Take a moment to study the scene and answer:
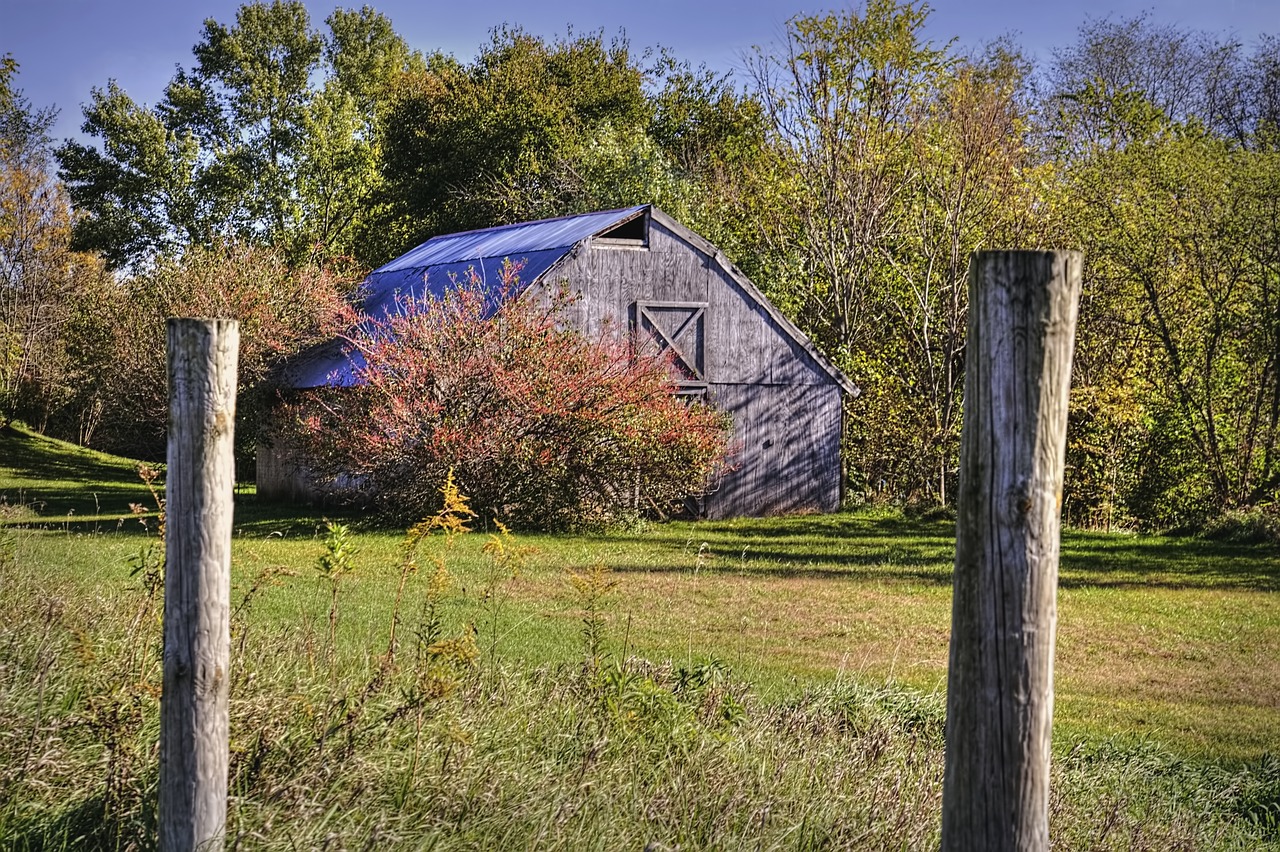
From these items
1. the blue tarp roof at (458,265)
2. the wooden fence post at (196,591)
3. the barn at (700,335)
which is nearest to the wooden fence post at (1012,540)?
the wooden fence post at (196,591)

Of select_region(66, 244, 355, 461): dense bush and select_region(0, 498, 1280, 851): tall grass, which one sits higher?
select_region(66, 244, 355, 461): dense bush

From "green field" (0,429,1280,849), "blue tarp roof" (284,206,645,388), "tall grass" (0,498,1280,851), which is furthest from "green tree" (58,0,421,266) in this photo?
"tall grass" (0,498,1280,851)

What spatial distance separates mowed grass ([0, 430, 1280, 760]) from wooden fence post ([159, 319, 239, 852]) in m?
1.83

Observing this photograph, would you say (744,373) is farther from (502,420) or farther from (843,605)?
(843,605)

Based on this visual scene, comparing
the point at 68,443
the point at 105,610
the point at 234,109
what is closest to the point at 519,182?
the point at 234,109

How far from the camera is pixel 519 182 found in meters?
38.2

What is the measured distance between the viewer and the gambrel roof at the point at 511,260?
22.6 meters

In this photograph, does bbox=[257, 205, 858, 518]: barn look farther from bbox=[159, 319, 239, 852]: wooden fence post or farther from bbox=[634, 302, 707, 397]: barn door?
bbox=[159, 319, 239, 852]: wooden fence post

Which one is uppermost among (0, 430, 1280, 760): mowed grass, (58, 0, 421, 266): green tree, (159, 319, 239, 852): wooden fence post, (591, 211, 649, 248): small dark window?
(58, 0, 421, 266): green tree

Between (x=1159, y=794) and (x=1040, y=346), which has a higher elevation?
(x=1040, y=346)

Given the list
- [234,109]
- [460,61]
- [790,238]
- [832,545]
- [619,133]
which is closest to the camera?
[832,545]

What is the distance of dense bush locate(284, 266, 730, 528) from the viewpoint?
19500 millimetres

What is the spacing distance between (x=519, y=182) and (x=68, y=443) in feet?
48.0

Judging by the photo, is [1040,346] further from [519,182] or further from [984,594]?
[519,182]
